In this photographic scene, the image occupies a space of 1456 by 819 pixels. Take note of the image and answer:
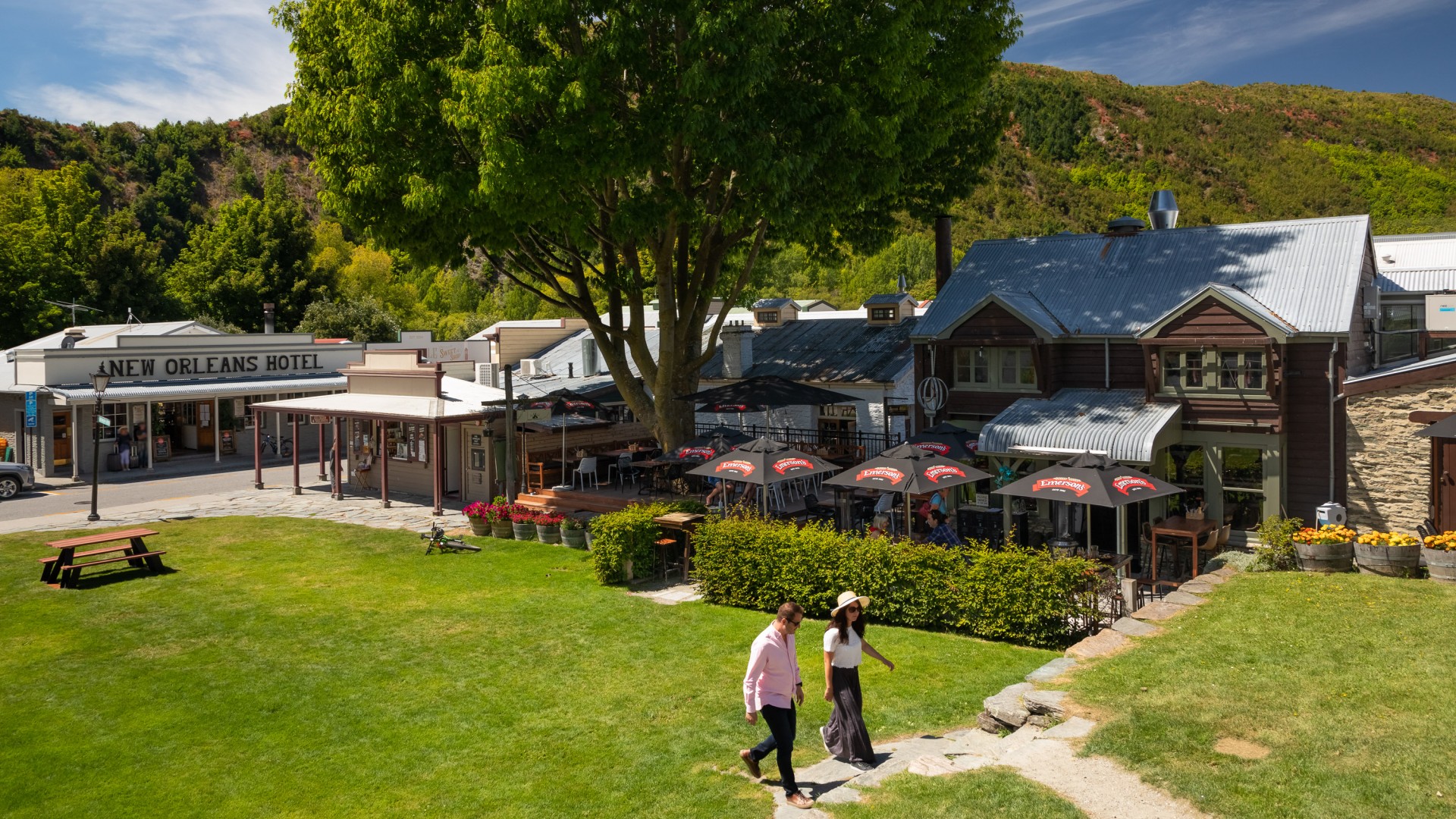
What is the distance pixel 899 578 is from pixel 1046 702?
4.88 metres

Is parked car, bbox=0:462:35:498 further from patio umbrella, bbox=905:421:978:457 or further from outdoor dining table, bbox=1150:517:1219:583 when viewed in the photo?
outdoor dining table, bbox=1150:517:1219:583

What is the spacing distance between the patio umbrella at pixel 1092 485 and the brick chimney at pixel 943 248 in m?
12.0

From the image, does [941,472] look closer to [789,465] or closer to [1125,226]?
[789,465]

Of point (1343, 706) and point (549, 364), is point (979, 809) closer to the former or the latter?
point (1343, 706)

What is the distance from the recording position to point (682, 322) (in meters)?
24.8

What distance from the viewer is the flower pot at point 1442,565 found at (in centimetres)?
1402

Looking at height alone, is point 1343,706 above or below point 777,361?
below

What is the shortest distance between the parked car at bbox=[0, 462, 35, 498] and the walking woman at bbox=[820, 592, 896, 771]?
31.5 meters

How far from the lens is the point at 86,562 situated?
19.4m

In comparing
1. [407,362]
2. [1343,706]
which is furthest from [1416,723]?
[407,362]

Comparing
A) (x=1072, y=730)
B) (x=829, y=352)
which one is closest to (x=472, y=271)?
(x=829, y=352)

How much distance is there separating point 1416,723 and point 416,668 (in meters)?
11.8

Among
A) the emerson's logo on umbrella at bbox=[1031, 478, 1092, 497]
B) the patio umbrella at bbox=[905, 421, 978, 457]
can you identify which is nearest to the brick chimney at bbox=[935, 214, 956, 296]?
the patio umbrella at bbox=[905, 421, 978, 457]

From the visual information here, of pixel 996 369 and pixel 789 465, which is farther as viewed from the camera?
pixel 996 369
